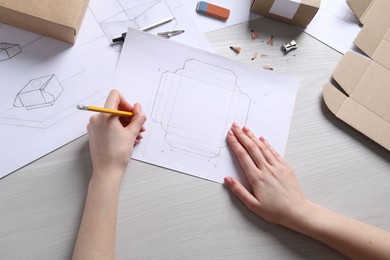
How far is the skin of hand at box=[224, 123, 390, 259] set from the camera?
0.67 meters

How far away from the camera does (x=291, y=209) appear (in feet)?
2.20

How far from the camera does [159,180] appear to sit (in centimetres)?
66

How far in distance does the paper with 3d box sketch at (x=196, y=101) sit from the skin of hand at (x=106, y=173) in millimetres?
33

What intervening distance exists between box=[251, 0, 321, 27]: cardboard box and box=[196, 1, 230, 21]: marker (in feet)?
0.20

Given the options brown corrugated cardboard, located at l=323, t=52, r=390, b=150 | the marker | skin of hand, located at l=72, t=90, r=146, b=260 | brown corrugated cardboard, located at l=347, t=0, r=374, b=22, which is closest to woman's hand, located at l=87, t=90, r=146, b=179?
skin of hand, located at l=72, t=90, r=146, b=260

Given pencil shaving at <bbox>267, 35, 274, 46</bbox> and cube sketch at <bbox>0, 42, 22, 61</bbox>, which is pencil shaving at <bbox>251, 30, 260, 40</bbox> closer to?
pencil shaving at <bbox>267, 35, 274, 46</bbox>

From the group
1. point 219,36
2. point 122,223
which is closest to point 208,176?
point 122,223

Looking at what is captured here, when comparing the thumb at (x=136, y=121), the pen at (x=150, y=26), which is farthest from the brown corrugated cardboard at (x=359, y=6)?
the thumb at (x=136, y=121)

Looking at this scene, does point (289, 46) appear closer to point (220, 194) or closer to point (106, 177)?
point (220, 194)

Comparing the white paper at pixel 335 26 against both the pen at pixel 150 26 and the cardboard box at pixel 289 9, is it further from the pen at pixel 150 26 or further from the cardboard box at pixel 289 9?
the pen at pixel 150 26

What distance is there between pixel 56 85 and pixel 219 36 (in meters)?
0.32

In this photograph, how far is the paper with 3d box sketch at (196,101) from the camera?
677 mm

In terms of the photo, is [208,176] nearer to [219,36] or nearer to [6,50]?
[219,36]

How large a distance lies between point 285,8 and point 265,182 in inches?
13.4
